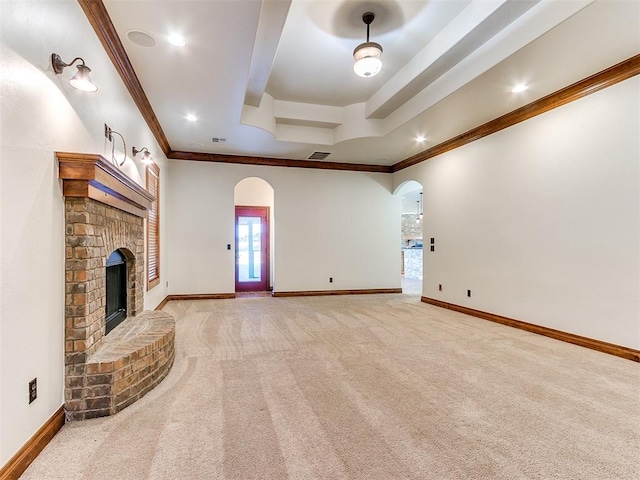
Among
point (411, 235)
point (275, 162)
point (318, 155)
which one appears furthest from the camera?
point (411, 235)

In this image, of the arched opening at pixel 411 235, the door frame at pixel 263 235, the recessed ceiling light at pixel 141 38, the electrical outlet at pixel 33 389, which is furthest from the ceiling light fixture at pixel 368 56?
the arched opening at pixel 411 235

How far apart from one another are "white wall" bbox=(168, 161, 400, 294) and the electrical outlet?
4797mm

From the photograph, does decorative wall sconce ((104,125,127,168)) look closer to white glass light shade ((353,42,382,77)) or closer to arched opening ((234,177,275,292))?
white glass light shade ((353,42,382,77))

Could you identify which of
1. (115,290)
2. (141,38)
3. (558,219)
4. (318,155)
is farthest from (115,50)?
(558,219)

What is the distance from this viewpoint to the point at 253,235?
26.3 feet

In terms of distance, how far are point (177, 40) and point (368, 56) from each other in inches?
71.1

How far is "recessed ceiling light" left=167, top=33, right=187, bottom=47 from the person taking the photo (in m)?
2.79

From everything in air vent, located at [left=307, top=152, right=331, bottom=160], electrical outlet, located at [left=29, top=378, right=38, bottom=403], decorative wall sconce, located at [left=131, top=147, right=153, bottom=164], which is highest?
air vent, located at [left=307, top=152, right=331, bottom=160]

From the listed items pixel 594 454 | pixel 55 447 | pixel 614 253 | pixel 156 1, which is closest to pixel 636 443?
pixel 594 454

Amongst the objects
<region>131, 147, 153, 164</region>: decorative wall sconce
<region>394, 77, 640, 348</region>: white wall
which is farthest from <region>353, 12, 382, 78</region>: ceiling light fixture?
<region>131, 147, 153, 164</region>: decorative wall sconce

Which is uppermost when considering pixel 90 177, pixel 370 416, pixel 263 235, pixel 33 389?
pixel 90 177

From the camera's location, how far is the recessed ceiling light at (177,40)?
9.16ft

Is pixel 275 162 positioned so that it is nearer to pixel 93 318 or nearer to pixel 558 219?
pixel 558 219

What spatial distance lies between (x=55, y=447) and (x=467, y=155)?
5.86 metres
